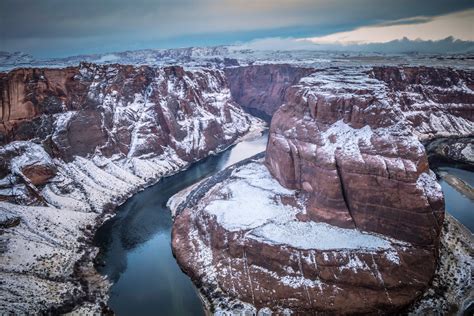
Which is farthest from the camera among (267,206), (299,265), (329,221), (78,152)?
(78,152)

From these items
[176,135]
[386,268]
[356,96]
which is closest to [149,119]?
[176,135]

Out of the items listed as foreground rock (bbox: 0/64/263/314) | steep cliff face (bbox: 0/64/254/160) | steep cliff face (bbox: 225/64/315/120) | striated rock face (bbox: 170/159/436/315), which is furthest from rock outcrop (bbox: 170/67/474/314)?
steep cliff face (bbox: 225/64/315/120)

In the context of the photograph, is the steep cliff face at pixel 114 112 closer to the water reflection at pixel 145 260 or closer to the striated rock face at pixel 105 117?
the striated rock face at pixel 105 117

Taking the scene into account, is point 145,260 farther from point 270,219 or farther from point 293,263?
point 293,263

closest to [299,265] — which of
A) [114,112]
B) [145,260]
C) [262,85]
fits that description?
[145,260]

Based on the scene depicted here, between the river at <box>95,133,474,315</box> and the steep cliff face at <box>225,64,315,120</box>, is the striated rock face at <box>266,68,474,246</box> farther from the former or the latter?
the steep cliff face at <box>225,64,315,120</box>
